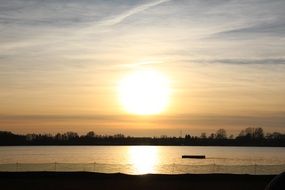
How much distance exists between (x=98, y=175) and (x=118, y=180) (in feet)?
7.63

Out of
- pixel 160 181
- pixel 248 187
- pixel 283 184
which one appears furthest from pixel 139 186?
pixel 283 184

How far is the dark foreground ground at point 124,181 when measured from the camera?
1313 inches

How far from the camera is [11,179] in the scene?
37.6m

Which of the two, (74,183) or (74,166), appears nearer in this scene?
(74,183)

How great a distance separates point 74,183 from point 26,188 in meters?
3.99

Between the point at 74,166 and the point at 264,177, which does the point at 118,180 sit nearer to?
the point at 264,177

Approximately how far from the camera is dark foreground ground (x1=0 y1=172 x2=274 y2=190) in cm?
3336

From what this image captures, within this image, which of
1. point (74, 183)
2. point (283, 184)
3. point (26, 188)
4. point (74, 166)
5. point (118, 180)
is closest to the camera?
point (283, 184)

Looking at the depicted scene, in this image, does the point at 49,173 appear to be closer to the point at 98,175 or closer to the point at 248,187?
the point at 98,175

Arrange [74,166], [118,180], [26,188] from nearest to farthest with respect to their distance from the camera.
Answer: [26,188] < [118,180] < [74,166]

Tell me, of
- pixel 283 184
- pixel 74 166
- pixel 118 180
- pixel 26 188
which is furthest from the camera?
pixel 74 166

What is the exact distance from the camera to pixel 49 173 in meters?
39.7

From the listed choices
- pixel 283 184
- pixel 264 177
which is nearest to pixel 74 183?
pixel 264 177

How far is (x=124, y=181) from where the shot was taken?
122 feet
